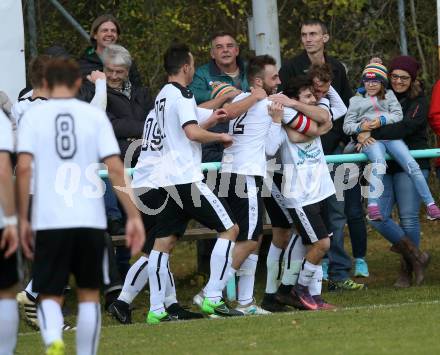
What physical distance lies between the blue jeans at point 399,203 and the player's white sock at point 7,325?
541cm

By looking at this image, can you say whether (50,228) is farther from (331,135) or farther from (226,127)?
(331,135)

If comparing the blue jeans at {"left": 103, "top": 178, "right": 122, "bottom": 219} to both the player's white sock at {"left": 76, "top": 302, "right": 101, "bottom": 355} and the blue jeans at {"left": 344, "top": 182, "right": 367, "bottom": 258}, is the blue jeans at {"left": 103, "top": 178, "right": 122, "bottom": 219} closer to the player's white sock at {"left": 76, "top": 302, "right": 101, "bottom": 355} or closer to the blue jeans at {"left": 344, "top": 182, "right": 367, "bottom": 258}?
the blue jeans at {"left": 344, "top": 182, "right": 367, "bottom": 258}

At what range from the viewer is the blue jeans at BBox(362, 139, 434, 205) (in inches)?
470

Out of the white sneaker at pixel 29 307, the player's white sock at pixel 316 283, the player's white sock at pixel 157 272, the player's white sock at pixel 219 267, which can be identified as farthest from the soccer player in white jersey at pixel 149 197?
the player's white sock at pixel 316 283

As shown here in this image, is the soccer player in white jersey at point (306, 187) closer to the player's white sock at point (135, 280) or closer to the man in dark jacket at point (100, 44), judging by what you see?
the player's white sock at point (135, 280)

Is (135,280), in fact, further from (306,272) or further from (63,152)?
(63,152)

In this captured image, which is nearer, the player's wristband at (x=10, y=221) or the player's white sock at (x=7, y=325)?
the player's wristband at (x=10, y=221)

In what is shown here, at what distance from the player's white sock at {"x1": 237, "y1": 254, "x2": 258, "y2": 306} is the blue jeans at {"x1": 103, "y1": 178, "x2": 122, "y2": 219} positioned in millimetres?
1454

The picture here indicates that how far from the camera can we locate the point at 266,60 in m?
10.9

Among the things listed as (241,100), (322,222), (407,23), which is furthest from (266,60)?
(407,23)

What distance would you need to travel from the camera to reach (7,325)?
757 cm

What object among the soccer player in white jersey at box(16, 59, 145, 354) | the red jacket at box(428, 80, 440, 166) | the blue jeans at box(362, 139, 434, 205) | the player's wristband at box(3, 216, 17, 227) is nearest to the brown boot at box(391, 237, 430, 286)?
the blue jeans at box(362, 139, 434, 205)

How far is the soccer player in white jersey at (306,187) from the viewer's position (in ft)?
35.3

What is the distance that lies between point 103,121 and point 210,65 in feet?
15.6
